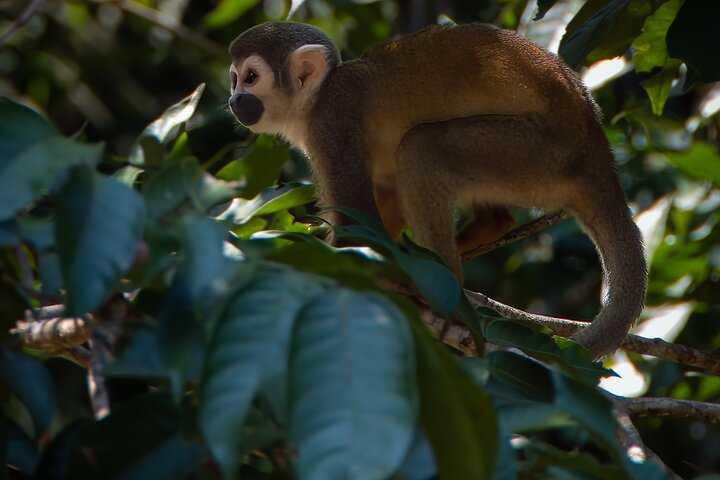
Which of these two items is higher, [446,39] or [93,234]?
[93,234]

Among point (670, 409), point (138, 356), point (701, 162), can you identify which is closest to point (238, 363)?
point (138, 356)

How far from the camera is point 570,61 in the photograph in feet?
12.3

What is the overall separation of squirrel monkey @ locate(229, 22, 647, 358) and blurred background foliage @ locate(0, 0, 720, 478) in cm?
17

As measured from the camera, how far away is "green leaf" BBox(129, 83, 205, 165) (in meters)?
2.73

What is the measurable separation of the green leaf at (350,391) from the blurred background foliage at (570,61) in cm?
40

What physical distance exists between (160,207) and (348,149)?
7.80 ft

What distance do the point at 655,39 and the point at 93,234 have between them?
2939 mm

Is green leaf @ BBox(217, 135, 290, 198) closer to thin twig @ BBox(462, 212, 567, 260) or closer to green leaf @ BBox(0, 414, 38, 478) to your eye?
thin twig @ BBox(462, 212, 567, 260)

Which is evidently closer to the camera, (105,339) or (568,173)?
(105,339)

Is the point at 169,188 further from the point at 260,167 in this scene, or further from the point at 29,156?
the point at 260,167

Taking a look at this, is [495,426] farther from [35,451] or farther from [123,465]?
[35,451]

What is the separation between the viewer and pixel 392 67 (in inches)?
168

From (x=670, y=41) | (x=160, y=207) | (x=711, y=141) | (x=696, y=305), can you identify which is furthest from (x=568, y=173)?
(x=160, y=207)

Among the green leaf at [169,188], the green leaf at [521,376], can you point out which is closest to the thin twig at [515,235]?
the green leaf at [521,376]
